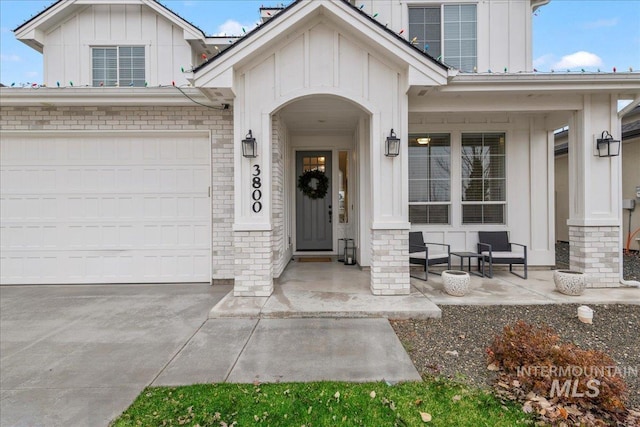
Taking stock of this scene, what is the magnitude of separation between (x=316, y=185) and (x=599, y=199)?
539 cm

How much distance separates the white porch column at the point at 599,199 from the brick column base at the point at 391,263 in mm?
3090

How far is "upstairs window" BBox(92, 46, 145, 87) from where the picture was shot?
23.7 ft

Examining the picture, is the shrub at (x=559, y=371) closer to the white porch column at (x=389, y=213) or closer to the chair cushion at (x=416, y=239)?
the white porch column at (x=389, y=213)

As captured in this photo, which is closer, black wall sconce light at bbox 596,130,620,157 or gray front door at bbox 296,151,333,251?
black wall sconce light at bbox 596,130,620,157

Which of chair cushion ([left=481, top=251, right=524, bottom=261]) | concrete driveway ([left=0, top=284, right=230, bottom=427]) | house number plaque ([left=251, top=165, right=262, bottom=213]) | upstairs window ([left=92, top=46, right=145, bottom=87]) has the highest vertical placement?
upstairs window ([left=92, top=46, right=145, bottom=87])

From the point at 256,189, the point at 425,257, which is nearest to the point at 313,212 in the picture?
the point at 425,257

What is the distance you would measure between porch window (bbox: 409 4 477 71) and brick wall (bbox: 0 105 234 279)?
4628 millimetres

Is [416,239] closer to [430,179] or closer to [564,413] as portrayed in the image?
[430,179]

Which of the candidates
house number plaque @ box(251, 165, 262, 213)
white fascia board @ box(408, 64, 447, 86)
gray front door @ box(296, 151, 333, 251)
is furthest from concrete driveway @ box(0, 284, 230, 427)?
white fascia board @ box(408, 64, 447, 86)

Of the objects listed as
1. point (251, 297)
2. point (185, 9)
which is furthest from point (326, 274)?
point (185, 9)

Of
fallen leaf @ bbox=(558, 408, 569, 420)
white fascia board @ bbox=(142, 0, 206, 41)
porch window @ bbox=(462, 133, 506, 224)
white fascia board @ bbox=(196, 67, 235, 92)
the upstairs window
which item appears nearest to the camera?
fallen leaf @ bbox=(558, 408, 569, 420)

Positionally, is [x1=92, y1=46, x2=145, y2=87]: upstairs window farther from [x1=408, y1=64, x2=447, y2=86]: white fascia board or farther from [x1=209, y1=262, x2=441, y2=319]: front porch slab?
[x1=408, y1=64, x2=447, y2=86]: white fascia board

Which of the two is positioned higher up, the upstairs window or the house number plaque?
the upstairs window

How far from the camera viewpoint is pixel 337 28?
4539 mm
